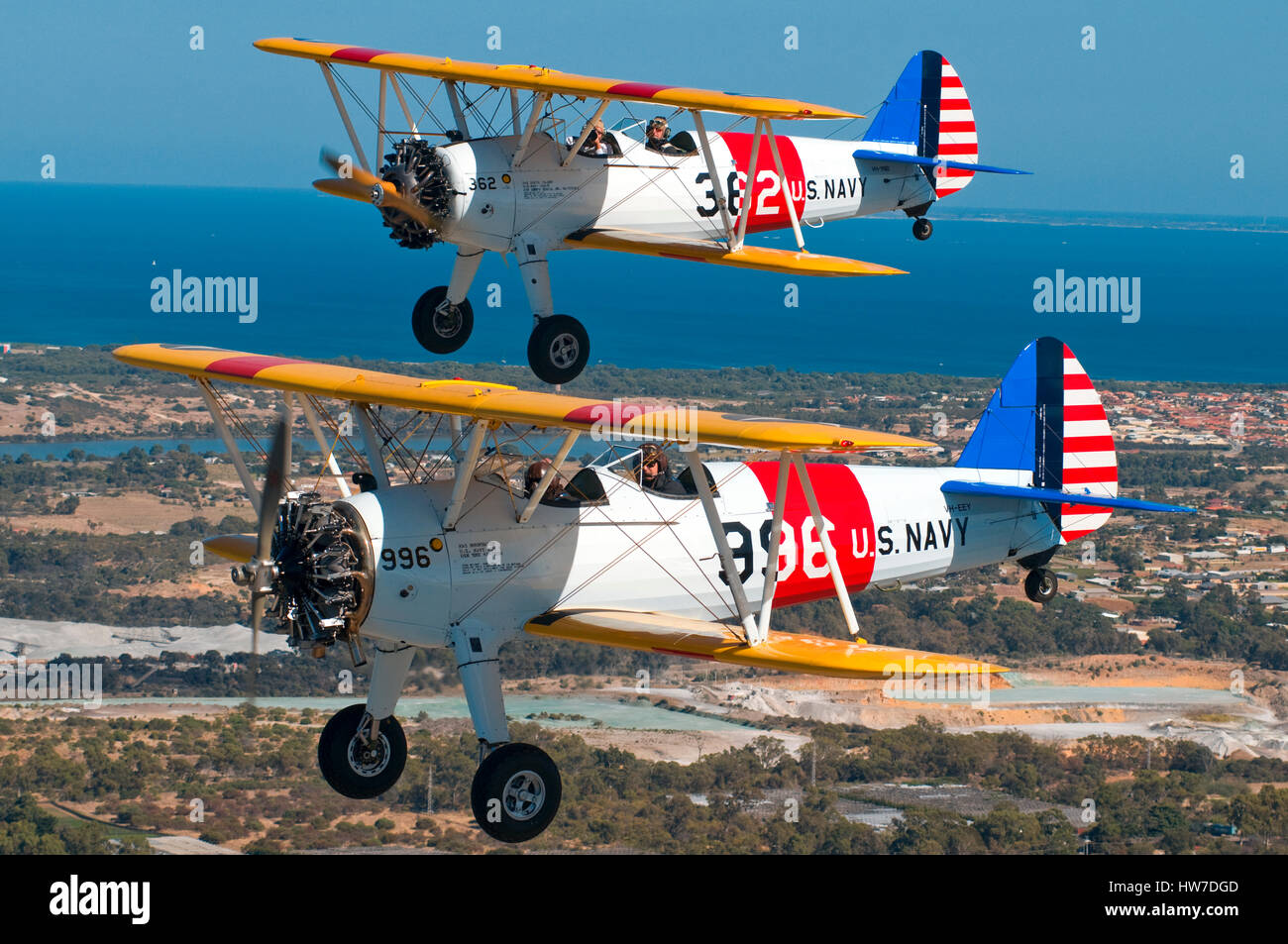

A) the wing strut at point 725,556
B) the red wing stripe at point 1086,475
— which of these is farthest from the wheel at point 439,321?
the red wing stripe at point 1086,475

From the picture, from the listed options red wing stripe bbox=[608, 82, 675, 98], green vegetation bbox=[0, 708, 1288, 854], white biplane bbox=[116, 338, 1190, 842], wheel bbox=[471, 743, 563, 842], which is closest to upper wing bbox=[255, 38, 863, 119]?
red wing stripe bbox=[608, 82, 675, 98]

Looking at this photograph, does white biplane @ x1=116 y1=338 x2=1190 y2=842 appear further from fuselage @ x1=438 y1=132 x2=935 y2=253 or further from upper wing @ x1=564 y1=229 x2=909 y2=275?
fuselage @ x1=438 y1=132 x2=935 y2=253

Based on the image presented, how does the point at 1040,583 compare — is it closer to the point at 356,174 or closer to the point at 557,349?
the point at 557,349

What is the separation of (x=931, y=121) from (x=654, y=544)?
11784 mm

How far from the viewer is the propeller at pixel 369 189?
66.7ft

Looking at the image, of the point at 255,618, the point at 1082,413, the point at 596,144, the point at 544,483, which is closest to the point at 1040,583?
the point at 1082,413

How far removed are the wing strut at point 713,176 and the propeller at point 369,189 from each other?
3.35m

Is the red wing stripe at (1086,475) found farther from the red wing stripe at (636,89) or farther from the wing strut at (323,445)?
the wing strut at (323,445)

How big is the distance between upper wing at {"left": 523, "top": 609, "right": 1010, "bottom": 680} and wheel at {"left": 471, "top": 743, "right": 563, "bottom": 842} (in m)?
1.24

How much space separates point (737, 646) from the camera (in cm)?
1708

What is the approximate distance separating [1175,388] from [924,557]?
10770cm

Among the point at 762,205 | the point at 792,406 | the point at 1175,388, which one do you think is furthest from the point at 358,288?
the point at 762,205

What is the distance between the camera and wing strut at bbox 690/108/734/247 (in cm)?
2167

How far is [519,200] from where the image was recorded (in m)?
21.5
